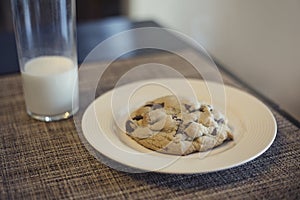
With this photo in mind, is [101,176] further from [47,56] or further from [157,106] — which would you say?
[47,56]

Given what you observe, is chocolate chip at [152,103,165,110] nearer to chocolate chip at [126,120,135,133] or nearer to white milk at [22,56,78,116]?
chocolate chip at [126,120,135,133]

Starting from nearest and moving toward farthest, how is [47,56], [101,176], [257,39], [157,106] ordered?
1. [101,176]
2. [157,106]
3. [47,56]
4. [257,39]

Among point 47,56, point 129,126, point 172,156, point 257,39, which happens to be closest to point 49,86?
point 47,56

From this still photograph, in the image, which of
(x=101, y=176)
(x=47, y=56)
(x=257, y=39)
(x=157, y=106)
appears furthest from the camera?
(x=257, y=39)

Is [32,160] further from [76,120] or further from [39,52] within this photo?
[39,52]

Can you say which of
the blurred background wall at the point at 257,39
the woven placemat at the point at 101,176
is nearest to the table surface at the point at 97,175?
the woven placemat at the point at 101,176

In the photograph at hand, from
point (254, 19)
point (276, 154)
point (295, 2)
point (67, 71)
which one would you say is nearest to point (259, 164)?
point (276, 154)

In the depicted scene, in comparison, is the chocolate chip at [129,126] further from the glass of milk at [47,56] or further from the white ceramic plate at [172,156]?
the glass of milk at [47,56]

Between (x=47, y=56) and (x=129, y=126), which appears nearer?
(x=129, y=126)
